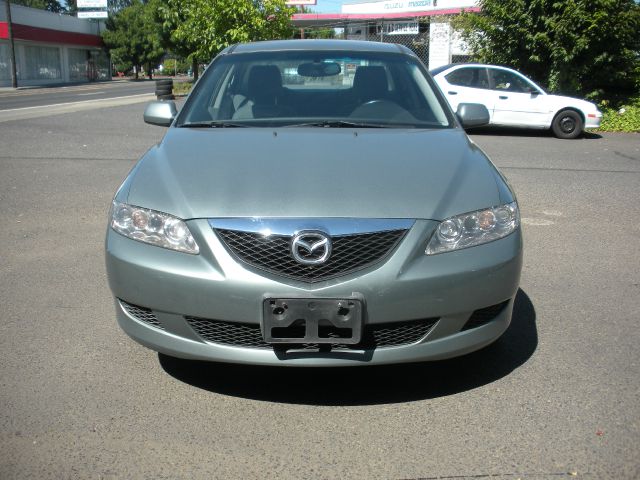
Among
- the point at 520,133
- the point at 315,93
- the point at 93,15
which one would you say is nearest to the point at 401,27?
the point at 520,133

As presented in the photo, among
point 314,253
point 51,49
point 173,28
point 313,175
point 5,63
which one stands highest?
point 173,28

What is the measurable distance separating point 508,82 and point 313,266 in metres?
12.9

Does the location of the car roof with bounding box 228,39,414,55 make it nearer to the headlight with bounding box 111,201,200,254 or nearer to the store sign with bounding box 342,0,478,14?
the headlight with bounding box 111,201,200,254

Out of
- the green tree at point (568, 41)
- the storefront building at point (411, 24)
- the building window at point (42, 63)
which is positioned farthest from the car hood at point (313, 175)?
the building window at point (42, 63)

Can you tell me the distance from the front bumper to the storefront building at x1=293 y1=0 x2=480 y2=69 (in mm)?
19136

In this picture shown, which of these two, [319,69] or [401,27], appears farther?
[401,27]

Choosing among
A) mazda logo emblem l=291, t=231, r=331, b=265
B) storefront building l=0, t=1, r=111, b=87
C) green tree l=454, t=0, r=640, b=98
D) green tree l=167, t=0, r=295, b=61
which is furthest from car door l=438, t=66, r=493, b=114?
storefront building l=0, t=1, r=111, b=87

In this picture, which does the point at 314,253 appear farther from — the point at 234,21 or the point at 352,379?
the point at 234,21

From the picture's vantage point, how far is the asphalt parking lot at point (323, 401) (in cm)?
270

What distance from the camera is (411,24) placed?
31594mm

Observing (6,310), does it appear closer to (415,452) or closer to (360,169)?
(360,169)

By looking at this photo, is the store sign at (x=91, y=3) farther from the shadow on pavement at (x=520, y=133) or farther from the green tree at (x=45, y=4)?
the shadow on pavement at (x=520, y=133)

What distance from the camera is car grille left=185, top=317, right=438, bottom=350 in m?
2.95

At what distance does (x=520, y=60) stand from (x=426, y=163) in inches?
644
